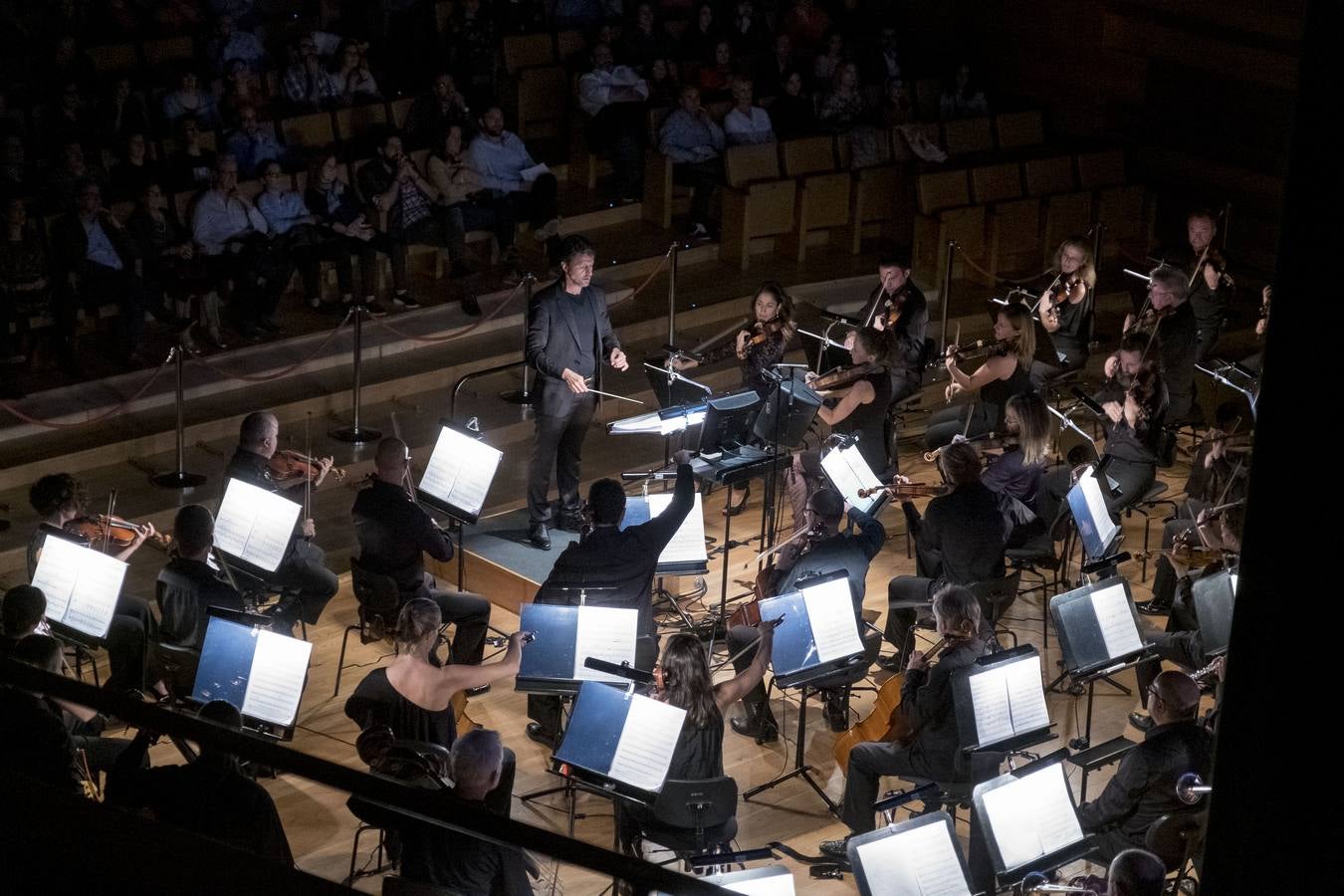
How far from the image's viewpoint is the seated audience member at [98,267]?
8.76m

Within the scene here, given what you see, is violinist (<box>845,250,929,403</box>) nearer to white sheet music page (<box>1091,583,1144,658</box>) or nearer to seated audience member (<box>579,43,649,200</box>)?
white sheet music page (<box>1091,583,1144,658</box>)

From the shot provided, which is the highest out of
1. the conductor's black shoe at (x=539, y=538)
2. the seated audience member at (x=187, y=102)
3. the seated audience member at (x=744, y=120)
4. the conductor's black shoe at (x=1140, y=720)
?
the seated audience member at (x=187, y=102)

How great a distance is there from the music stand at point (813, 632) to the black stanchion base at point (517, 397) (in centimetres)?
377

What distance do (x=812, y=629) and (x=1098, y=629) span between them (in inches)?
Result: 42.1

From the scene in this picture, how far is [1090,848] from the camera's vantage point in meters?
5.30

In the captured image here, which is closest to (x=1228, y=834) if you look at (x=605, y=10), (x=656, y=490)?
(x=656, y=490)

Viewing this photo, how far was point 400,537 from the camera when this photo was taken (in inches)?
267

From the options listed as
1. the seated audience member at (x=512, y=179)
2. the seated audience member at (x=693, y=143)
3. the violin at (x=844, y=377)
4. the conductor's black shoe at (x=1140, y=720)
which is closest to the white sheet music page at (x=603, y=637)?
the conductor's black shoe at (x=1140, y=720)

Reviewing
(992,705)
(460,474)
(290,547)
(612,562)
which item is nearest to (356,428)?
(460,474)

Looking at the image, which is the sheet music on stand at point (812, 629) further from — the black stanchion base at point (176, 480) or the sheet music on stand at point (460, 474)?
the black stanchion base at point (176, 480)

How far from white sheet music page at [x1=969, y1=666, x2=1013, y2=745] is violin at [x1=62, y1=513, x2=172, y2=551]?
3.20 meters

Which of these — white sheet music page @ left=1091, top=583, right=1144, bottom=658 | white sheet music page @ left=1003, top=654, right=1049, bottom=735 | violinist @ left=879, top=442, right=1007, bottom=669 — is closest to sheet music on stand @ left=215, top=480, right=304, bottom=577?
violinist @ left=879, top=442, right=1007, bottom=669

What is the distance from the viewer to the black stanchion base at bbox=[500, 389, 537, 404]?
31.8 feet

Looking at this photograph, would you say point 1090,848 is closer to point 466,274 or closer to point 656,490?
point 656,490
